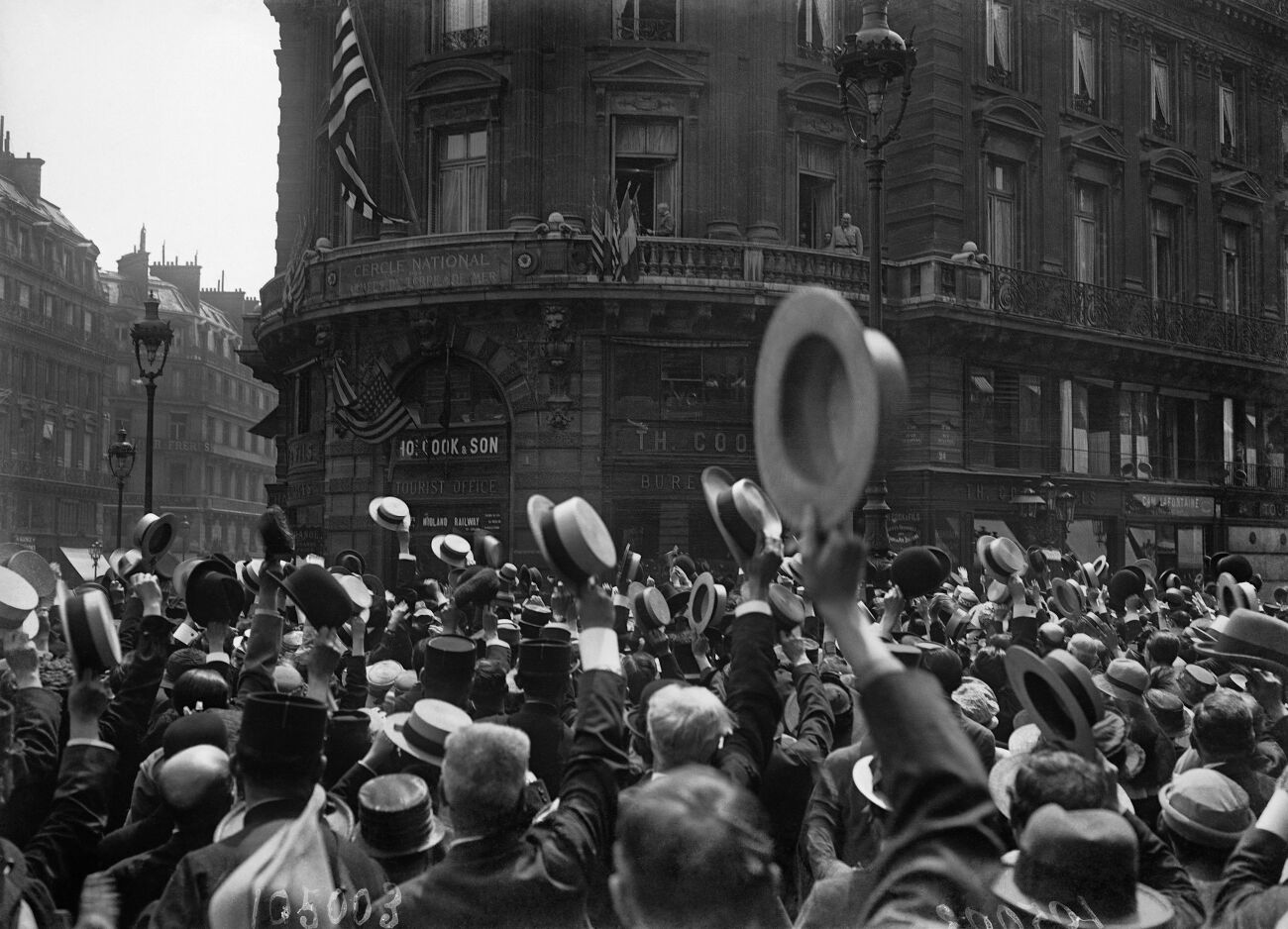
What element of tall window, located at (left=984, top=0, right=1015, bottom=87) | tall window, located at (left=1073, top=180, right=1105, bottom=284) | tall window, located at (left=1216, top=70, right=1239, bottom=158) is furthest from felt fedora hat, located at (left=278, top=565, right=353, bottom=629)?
tall window, located at (left=1216, top=70, right=1239, bottom=158)

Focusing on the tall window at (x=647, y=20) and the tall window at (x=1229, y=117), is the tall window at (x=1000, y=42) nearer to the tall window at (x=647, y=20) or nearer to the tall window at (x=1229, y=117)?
the tall window at (x=647, y=20)

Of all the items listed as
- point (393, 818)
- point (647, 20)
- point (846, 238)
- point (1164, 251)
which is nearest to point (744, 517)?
point (393, 818)

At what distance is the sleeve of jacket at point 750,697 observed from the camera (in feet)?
12.0

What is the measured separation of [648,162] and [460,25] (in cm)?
450

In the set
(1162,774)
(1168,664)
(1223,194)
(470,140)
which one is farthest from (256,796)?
(1223,194)

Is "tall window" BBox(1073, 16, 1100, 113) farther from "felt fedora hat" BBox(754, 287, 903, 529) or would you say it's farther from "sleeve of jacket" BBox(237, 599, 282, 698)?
"felt fedora hat" BBox(754, 287, 903, 529)

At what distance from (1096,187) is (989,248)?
414 cm

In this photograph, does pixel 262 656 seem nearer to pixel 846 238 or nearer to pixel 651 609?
pixel 651 609

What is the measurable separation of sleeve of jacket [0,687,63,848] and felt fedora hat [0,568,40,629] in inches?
29.8

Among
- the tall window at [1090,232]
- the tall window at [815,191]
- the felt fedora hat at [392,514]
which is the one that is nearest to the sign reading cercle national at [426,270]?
the tall window at [815,191]

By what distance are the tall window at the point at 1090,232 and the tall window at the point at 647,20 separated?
10260mm

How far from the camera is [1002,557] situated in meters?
8.15

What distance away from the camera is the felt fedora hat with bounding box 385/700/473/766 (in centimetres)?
416

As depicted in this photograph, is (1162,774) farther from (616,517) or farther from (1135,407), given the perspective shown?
(1135,407)
